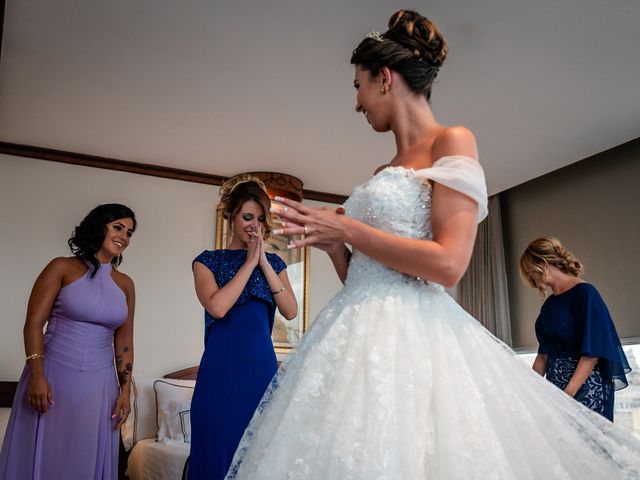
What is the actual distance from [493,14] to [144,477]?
11.9ft

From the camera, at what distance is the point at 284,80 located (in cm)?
387

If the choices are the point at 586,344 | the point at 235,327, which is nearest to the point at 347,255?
the point at 235,327

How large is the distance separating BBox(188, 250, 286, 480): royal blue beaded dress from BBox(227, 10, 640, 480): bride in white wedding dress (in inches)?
34.7

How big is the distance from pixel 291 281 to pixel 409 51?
422 centimetres

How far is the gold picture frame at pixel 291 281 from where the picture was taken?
5.43 metres

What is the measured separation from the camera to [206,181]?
5.55 m

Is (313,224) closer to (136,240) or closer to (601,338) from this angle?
(601,338)

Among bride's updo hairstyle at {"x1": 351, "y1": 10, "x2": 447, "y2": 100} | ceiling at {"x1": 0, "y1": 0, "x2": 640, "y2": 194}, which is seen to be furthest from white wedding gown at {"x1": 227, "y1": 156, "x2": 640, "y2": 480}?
ceiling at {"x1": 0, "y1": 0, "x2": 640, "y2": 194}

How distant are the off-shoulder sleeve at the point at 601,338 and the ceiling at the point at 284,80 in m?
1.54

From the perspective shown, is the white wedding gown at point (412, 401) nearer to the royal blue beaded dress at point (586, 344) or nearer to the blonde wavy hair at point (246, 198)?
the blonde wavy hair at point (246, 198)

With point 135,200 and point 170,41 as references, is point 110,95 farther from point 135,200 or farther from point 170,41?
point 135,200

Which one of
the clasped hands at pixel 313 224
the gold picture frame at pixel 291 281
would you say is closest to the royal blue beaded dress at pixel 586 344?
the clasped hands at pixel 313 224

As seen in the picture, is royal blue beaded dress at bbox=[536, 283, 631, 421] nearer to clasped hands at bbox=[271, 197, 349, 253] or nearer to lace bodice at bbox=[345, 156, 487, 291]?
lace bodice at bbox=[345, 156, 487, 291]

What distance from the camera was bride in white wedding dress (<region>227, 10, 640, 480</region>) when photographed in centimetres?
104
